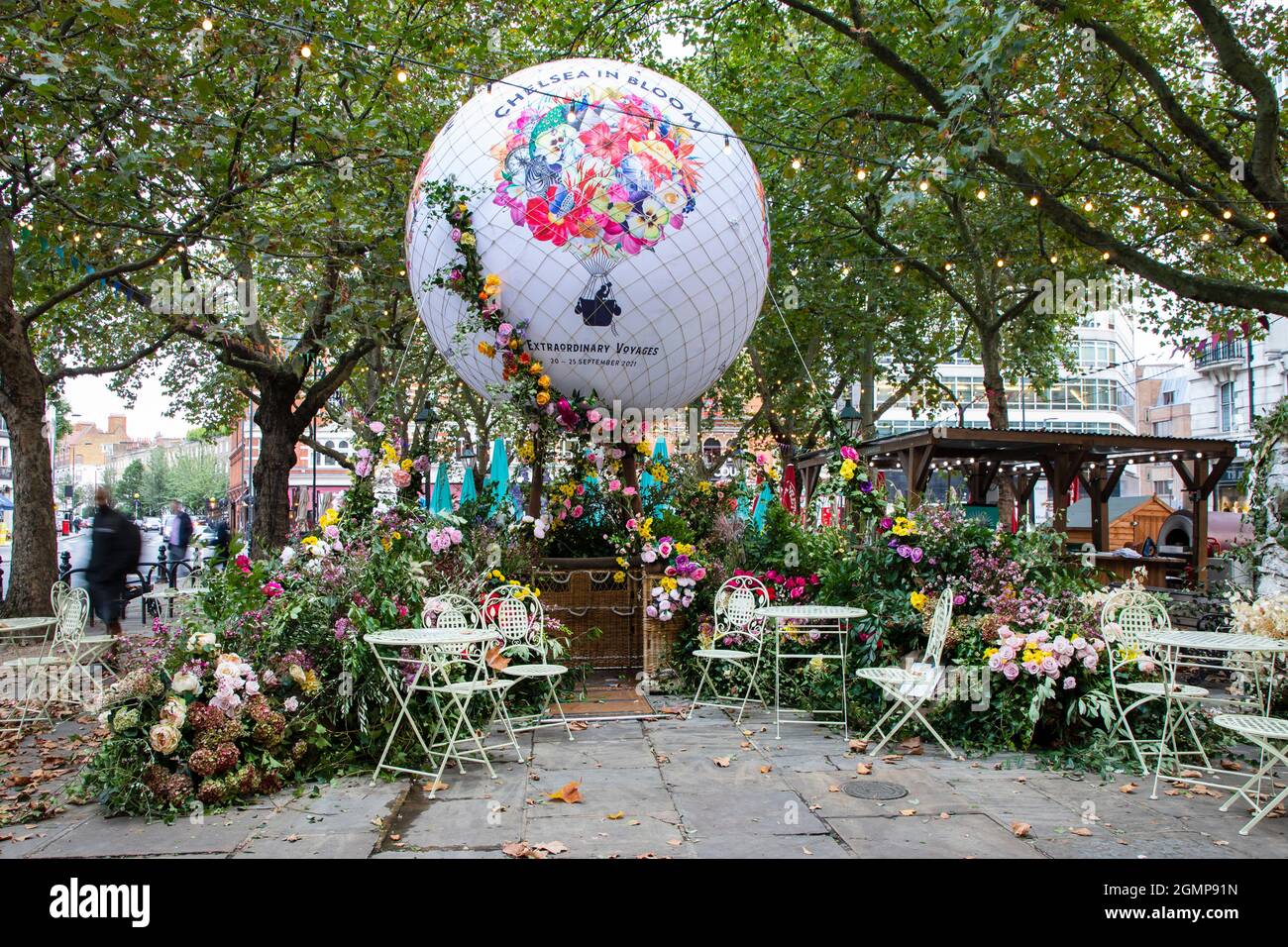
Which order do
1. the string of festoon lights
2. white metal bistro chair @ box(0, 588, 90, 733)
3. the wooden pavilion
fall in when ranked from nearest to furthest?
white metal bistro chair @ box(0, 588, 90, 733) → the string of festoon lights → the wooden pavilion

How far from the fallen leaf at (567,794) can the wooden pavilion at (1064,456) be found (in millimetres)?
10836

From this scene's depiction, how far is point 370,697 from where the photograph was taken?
607 centimetres

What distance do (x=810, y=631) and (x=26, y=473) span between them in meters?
11.5

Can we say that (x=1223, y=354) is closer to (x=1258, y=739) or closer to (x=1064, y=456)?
(x=1064, y=456)

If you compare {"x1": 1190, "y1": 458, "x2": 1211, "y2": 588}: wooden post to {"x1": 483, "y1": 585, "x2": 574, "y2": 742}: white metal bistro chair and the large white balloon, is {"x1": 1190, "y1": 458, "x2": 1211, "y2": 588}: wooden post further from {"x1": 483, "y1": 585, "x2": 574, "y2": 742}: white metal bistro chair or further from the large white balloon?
{"x1": 483, "y1": 585, "x2": 574, "y2": 742}: white metal bistro chair

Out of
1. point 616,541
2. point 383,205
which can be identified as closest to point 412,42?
point 383,205

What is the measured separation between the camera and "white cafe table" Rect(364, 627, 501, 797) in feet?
18.7

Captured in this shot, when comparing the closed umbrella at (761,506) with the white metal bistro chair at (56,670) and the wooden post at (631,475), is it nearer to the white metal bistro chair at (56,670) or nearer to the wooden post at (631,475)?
the wooden post at (631,475)

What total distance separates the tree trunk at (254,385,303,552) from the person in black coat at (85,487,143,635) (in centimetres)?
557

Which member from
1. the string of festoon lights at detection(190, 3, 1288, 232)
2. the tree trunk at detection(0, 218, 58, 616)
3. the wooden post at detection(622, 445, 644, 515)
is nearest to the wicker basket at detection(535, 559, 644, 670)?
the wooden post at detection(622, 445, 644, 515)

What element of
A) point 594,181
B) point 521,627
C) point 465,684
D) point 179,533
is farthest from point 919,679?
point 179,533

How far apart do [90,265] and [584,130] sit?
8.05 m

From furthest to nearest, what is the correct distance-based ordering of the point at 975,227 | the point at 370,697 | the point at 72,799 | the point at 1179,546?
the point at 1179,546, the point at 975,227, the point at 370,697, the point at 72,799

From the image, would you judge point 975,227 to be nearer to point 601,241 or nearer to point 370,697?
point 601,241
